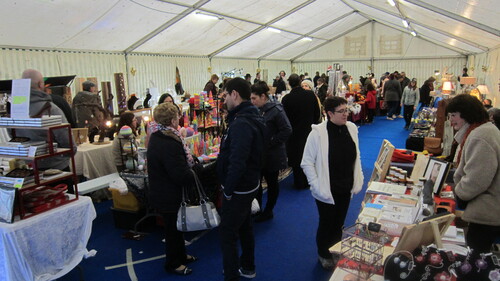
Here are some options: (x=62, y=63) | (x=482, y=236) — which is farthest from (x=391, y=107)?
(x=482, y=236)

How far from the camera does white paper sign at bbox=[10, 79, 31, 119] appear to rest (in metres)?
2.47

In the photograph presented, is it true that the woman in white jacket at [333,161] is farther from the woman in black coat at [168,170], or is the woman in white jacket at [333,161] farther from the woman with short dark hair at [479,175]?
the woman in black coat at [168,170]

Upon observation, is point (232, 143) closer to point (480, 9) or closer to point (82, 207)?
point (82, 207)

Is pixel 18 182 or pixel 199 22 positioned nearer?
pixel 18 182

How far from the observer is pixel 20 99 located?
99.5 inches

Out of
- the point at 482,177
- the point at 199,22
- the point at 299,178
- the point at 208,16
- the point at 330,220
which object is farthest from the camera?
the point at 199,22

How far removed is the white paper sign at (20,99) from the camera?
2.47 meters

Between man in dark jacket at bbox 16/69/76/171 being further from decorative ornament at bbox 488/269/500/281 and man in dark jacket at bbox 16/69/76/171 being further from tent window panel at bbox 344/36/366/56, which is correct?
tent window panel at bbox 344/36/366/56

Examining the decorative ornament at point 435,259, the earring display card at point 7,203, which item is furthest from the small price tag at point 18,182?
the decorative ornament at point 435,259

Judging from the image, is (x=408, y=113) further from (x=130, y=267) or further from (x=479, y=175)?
(x=130, y=267)

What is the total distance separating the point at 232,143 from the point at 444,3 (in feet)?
14.6

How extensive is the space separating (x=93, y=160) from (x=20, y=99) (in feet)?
7.72

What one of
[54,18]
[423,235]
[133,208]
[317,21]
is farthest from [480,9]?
[317,21]

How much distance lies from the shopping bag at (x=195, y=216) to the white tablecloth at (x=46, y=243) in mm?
783
